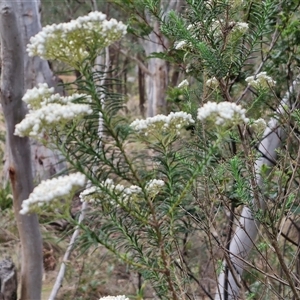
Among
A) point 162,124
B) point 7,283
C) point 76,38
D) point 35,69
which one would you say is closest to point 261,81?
point 162,124

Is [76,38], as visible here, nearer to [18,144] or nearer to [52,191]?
[52,191]

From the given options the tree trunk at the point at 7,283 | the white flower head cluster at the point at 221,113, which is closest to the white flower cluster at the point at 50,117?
the white flower head cluster at the point at 221,113

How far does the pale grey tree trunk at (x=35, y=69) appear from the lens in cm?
325

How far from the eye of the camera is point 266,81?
1174 millimetres

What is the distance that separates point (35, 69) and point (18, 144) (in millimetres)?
1773

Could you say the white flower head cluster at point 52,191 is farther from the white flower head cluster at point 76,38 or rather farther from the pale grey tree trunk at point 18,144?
the pale grey tree trunk at point 18,144

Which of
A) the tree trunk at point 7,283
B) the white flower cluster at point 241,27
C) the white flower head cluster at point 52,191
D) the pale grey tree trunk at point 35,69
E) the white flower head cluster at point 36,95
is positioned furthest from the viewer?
the pale grey tree trunk at point 35,69

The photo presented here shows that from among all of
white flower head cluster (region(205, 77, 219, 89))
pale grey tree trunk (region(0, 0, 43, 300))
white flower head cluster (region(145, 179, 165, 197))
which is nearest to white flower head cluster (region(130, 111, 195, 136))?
white flower head cluster (region(145, 179, 165, 197))

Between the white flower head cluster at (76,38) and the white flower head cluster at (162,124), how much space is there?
14 centimetres

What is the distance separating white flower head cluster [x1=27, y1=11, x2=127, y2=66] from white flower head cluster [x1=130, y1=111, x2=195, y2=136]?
139 millimetres

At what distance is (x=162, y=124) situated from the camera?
2.47ft

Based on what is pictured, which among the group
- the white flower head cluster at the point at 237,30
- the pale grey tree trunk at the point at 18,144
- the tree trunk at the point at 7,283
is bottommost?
the tree trunk at the point at 7,283

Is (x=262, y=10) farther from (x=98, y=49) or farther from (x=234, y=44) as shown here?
(x=98, y=49)

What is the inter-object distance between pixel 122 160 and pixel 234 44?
569 millimetres
